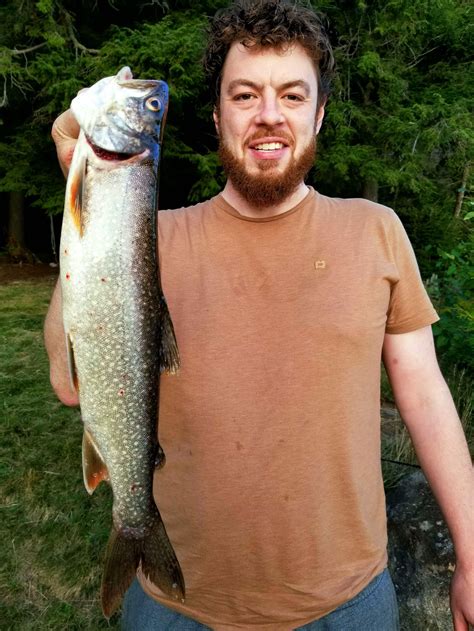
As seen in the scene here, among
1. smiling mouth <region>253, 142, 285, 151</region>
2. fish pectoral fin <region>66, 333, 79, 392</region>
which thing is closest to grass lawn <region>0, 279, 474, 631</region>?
fish pectoral fin <region>66, 333, 79, 392</region>

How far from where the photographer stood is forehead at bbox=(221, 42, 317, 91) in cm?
225

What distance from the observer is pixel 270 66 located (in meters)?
2.26

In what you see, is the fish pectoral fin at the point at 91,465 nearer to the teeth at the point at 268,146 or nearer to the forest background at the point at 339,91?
the teeth at the point at 268,146

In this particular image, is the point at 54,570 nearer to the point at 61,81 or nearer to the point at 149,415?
the point at 149,415

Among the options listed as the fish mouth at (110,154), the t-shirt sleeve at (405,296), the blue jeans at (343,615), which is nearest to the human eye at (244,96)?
the fish mouth at (110,154)

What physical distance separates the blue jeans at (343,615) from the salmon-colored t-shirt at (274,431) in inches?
1.6

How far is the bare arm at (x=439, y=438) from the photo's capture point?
Answer: 6.96 feet

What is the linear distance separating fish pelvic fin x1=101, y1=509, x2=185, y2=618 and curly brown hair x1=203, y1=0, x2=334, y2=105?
183 centimetres

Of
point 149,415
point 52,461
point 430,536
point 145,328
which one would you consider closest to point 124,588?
point 149,415

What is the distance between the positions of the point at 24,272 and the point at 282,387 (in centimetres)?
1375

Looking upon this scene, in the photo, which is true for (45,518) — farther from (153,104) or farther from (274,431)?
(153,104)

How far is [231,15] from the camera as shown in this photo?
2482 millimetres

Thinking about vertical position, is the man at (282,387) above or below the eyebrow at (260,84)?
below

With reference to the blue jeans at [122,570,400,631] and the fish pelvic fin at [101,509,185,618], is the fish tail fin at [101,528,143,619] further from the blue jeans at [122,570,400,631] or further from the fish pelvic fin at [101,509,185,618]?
the blue jeans at [122,570,400,631]
